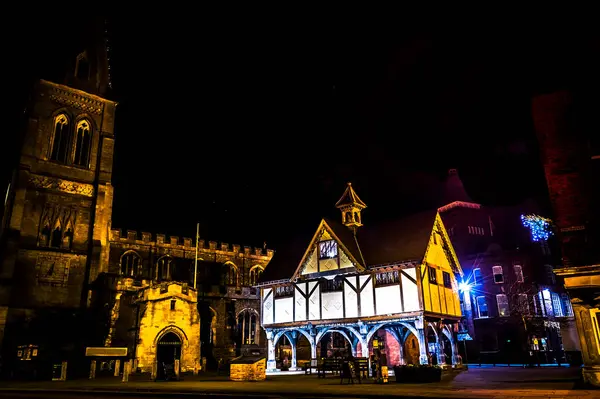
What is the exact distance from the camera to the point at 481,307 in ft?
163

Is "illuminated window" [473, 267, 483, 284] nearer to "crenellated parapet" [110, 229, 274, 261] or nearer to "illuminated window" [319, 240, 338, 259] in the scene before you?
"crenellated parapet" [110, 229, 274, 261]

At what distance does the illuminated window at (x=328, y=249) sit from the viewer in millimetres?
31422

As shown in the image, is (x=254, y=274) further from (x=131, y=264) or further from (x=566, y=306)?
(x=566, y=306)

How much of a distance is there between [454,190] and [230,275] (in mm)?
39717

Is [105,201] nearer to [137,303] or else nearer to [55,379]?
[137,303]

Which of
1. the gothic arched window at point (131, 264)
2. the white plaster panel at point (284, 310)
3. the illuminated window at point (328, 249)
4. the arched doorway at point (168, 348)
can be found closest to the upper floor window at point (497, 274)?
the illuminated window at point (328, 249)

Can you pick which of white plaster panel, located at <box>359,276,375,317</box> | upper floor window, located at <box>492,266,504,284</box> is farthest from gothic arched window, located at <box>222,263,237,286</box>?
upper floor window, located at <box>492,266,504,284</box>

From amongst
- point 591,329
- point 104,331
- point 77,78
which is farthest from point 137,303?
point 591,329

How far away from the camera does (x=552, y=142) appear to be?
19875 millimetres

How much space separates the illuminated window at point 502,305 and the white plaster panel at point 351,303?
25819 mm

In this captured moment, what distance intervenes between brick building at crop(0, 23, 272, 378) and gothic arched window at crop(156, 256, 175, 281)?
4.1 inches

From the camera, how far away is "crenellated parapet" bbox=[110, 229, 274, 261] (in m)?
43.5

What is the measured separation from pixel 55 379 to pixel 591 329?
29.5 meters

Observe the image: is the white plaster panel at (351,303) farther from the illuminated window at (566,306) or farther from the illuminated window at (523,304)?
the illuminated window at (566,306)
